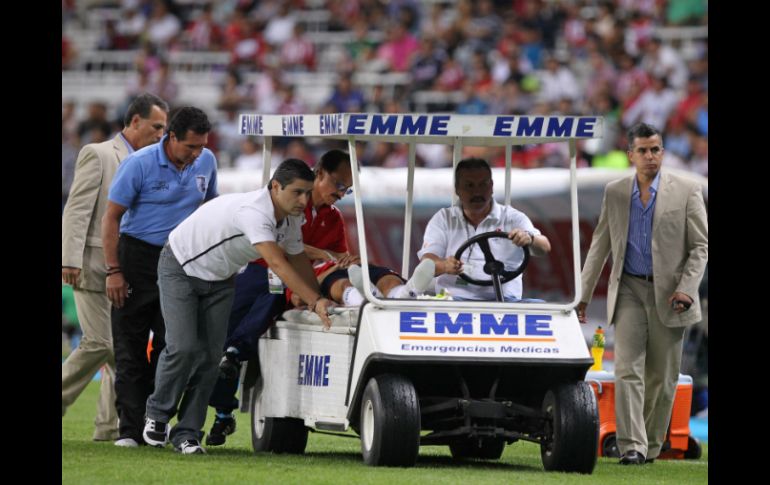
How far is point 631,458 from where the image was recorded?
364 inches

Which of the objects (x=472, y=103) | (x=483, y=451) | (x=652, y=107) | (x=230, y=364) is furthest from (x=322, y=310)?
(x=472, y=103)

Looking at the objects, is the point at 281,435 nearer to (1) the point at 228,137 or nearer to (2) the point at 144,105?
(2) the point at 144,105

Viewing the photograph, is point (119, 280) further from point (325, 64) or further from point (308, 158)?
point (325, 64)

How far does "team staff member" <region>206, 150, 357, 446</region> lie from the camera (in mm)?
9219

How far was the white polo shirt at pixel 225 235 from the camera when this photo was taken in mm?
8445

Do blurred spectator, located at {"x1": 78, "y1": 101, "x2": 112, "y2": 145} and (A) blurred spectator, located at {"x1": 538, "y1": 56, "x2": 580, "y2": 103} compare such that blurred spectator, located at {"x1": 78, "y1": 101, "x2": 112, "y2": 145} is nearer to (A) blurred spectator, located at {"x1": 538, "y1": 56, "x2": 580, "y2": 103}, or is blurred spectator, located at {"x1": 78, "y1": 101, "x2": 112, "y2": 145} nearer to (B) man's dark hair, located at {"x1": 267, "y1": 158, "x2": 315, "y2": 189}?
(A) blurred spectator, located at {"x1": 538, "y1": 56, "x2": 580, "y2": 103}

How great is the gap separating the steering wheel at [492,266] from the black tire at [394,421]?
2.76 feet

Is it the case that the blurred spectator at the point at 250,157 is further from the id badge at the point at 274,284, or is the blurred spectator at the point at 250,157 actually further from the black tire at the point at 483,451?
the black tire at the point at 483,451

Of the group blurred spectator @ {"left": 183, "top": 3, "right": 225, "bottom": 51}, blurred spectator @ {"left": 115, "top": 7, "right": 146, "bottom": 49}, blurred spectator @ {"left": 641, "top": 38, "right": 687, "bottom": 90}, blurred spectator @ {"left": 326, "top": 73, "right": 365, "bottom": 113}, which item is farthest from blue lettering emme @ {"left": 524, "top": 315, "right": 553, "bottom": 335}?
blurred spectator @ {"left": 115, "top": 7, "right": 146, "bottom": 49}

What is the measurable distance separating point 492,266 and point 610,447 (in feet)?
6.47

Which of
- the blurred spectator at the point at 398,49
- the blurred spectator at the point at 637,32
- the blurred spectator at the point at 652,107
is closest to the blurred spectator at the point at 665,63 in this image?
the blurred spectator at the point at 637,32

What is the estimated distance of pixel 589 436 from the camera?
26.1 feet
